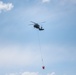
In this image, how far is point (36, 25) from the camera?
92.8 meters

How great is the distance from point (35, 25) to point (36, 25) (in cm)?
56

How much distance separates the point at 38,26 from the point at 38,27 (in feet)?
1.54

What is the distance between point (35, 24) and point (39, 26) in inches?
118

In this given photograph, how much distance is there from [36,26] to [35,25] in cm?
77

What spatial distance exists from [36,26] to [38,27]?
4.42 feet

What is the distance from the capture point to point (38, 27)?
93750mm

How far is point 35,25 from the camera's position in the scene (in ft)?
303

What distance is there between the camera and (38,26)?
93750 mm

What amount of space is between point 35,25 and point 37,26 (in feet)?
4.39

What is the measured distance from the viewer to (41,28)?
95750mm

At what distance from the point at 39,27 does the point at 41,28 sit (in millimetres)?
1683

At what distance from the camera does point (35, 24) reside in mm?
92250

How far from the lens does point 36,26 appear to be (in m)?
92.9
